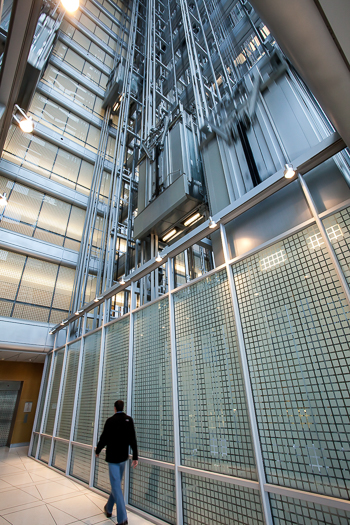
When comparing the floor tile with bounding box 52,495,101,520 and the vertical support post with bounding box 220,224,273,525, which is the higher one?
the vertical support post with bounding box 220,224,273,525

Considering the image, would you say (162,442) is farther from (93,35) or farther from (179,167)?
(93,35)

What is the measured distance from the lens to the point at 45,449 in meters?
9.05

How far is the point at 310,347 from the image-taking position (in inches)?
111

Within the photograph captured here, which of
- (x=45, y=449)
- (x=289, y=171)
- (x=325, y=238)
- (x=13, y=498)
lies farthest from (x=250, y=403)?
(x=45, y=449)

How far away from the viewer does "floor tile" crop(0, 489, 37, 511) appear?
192 inches

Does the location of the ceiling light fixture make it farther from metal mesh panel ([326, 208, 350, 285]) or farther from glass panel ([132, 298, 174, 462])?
metal mesh panel ([326, 208, 350, 285])

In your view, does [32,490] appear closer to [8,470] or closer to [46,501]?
[46,501]

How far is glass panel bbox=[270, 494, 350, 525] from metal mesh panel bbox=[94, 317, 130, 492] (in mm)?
3534

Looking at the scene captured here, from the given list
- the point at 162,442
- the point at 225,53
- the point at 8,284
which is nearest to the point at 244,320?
the point at 162,442

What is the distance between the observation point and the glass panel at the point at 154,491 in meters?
3.92

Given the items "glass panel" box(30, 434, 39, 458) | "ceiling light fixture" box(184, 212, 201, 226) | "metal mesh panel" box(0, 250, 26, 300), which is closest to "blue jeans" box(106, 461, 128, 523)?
"ceiling light fixture" box(184, 212, 201, 226)

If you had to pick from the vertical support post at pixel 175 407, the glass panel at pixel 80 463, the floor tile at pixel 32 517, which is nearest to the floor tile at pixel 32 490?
the floor tile at pixel 32 517

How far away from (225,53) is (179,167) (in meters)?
4.09

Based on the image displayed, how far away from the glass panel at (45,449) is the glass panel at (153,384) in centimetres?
615
